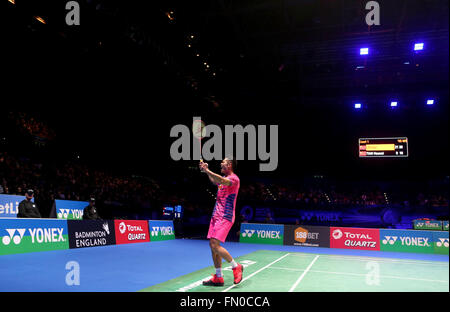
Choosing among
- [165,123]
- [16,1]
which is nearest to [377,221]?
[165,123]

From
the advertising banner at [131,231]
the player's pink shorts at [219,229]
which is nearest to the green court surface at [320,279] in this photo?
the player's pink shorts at [219,229]

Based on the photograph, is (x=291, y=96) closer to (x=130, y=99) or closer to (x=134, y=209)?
(x=130, y=99)

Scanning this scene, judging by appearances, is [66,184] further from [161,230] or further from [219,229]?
[219,229]

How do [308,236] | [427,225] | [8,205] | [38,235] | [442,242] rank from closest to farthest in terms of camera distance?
[38,235]
[8,205]
[442,242]
[308,236]
[427,225]

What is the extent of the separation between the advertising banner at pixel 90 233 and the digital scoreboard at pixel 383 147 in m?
17.1

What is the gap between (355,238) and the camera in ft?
49.4

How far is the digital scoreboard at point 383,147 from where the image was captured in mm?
22359

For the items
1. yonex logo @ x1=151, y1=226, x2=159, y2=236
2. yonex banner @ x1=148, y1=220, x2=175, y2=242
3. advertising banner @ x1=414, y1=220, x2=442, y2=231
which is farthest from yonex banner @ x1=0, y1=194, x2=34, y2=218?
advertising banner @ x1=414, y1=220, x2=442, y2=231

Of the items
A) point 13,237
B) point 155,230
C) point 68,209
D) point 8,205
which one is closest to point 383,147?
point 155,230

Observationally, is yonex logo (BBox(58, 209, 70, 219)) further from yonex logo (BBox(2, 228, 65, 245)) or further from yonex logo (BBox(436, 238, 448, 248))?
yonex logo (BBox(436, 238, 448, 248))

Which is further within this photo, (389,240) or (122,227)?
(389,240)

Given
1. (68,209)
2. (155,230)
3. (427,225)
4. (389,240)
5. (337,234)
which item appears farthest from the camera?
(427,225)

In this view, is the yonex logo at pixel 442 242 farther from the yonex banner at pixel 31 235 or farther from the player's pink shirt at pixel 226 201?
the yonex banner at pixel 31 235

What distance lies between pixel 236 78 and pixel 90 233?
13.2 meters
